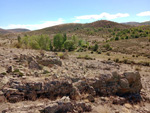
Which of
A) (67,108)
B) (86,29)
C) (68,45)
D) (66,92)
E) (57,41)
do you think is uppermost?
(86,29)

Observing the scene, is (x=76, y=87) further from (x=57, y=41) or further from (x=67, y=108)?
(x=57, y=41)

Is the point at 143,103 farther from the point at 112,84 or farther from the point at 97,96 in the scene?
the point at 97,96

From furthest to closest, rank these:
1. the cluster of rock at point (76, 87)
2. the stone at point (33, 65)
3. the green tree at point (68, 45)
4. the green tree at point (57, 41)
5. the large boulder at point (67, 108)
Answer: the green tree at point (68, 45)
the green tree at point (57, 41)
the stone at point (33, 65)
the cluster of rock at point (76, 87)
the large boulder at point (67, 108)

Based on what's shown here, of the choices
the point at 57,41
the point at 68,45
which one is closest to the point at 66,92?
the point at 57,41

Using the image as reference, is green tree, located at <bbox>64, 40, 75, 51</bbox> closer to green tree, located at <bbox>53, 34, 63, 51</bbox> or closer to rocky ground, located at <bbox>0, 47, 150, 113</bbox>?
green tree, located at <bbox>53, 34, 63, 51</bbox>

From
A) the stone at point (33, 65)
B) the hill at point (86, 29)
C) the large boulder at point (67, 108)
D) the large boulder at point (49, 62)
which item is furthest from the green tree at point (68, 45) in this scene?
the hill at point (86, 29)

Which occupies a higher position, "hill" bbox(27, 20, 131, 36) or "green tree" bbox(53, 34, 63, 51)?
"hill" bbox(27, 20, 131, 36)

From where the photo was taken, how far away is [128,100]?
877cm

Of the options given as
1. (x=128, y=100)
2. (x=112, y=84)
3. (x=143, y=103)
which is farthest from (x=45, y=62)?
(x=143, y=103)

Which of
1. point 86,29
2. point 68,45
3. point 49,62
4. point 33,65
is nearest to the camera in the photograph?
point 33,65

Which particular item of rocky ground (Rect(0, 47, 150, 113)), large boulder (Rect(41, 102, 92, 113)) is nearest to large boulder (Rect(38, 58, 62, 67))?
rocky ground (Rect(0, 47, 150, 113))

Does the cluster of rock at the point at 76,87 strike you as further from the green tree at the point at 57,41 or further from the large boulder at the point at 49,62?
the green tree at the point at 57,41

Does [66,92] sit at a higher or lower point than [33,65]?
lower

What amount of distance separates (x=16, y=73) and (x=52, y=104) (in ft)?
10.9
